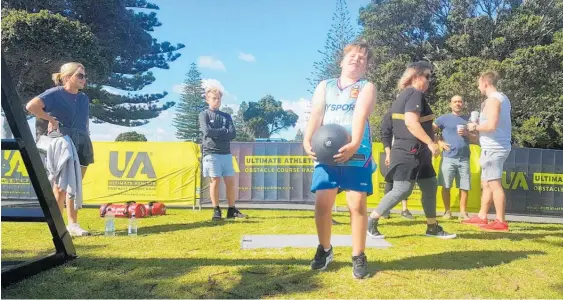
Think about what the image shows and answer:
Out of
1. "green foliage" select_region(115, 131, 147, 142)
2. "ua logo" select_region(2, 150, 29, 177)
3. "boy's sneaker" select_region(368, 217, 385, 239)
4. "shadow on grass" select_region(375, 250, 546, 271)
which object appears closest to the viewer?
"shadow on grass" select_region(375, 250, 546, 271)

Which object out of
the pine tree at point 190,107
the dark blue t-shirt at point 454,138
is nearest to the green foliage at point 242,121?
the pine tree at point 190,107

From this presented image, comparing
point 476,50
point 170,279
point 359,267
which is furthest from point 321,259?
point 476,50

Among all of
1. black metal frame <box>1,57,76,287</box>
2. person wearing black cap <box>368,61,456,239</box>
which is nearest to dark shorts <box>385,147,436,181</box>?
person wearing black cap <box>368,61,456,239</box>

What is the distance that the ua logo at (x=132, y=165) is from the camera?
9.94 meters

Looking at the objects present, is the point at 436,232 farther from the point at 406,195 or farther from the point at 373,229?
the point at 373,229

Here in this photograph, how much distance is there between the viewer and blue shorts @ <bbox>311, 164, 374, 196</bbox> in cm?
321

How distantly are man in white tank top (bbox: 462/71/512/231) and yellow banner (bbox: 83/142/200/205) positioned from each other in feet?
20.5

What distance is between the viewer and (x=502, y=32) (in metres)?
36.4

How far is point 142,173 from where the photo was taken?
9930 millimetres

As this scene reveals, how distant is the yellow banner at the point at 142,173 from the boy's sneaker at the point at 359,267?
279 inches

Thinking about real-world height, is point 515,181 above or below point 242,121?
below

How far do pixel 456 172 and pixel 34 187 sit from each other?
20.4ft

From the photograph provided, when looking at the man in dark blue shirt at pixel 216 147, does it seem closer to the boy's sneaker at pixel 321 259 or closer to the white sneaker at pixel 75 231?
the white sneaker at pixel 75 231

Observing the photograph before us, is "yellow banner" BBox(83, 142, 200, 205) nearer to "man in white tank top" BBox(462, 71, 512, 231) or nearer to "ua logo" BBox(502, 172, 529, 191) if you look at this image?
"man in white tank top" BBox(462, 71, 512, 231)
